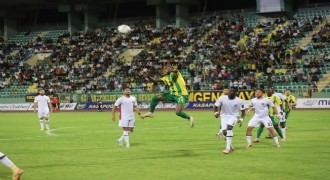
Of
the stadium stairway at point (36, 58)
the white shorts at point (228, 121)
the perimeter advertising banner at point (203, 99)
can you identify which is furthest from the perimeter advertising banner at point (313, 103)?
the stadium stairway at point (36, 58)

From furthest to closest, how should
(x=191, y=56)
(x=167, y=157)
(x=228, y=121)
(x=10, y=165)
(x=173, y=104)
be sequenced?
(x=191, y=56) < (x=173, y=104) < (x=228, y=121) < (x=167, y=157) < (x=10, y=165)

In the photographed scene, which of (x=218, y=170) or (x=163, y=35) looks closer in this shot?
(x=218, y=170)

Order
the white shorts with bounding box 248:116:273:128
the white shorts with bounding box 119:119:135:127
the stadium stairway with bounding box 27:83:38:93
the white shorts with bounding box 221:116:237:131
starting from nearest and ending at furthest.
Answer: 1. the white shorts with bounding box 221:116:237:131
2. the white shorts with bounding box 248:116:273:128
3. the white shorts with bounding box 119:119:135:127
4. the stadium stairway with bounding box 27:83:38:93

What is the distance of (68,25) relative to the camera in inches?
2987

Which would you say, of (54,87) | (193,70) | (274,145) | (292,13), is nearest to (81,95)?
(54,87)

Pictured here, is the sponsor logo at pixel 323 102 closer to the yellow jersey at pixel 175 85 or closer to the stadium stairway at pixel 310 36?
the stadium stairway at pixel 310 36

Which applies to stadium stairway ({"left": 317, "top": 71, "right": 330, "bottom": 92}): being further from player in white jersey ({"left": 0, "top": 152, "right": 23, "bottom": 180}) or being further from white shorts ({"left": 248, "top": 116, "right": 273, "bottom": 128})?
player in white jersey ({"left": 0, "top": 152, "right": 23, "bottom": 180})

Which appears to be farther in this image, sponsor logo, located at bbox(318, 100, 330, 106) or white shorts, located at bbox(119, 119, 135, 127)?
sponsor logo, located at bbox(318, 100, 330, 106)

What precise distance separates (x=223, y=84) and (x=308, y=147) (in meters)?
32.4

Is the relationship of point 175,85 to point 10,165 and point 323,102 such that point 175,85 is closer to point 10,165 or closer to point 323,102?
point 10,165

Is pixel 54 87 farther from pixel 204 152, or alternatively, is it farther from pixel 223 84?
pixel 204 152

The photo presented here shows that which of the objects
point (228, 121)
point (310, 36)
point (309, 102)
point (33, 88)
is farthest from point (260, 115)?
point (33, 88)

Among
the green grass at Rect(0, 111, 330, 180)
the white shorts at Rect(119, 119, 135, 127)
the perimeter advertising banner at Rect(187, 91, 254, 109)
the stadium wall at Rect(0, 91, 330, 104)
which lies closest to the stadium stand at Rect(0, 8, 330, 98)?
the perimeter advertising banner at Rect(187, 91, 254, 109)

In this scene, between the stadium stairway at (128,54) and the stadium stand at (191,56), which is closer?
the stadium stand at (191,56)
